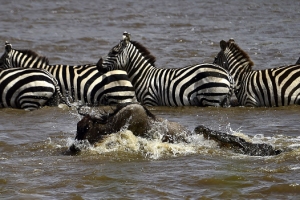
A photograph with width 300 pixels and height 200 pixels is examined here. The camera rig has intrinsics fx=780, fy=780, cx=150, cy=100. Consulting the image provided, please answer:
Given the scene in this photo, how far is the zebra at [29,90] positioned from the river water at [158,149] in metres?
0.29

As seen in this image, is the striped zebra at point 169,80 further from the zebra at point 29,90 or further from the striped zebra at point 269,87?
the zebra at point 29,90

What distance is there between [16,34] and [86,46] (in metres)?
2.96

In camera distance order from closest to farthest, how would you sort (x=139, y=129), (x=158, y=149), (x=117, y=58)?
(x=139, y=129) → (x=158, y=149) → (x=117, y=58)

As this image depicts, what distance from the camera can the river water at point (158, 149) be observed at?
6.85 meters

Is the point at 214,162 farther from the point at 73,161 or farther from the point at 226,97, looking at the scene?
A: the point at 226,97

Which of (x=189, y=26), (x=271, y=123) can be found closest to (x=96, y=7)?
(x=189, y=26)

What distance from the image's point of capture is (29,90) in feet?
40.3

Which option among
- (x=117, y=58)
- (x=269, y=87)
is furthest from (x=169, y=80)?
(x=269, y=87)

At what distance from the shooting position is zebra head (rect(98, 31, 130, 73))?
12.8 metres

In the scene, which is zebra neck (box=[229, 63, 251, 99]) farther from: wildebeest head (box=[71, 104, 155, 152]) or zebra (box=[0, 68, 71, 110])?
wildebeest head (box=[71, 104, 155, 152])

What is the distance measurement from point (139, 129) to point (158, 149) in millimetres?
299

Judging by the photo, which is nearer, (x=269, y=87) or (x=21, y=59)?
(x=269, y=87)

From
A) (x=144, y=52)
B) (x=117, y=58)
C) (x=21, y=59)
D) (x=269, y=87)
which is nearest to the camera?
(x=269, y=87)

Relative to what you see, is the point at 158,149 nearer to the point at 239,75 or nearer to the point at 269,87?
the point at 269,87
